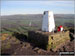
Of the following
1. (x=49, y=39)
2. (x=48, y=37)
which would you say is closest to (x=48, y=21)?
(x=48, y=37)

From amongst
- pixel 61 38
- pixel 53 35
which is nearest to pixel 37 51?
pixel 53 35

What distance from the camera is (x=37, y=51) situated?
1094cm

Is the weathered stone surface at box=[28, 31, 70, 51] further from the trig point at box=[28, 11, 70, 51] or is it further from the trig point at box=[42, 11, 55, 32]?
the trig point at box=[42, 11, 55, 32]

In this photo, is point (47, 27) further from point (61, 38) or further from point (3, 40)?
point (3, 40)

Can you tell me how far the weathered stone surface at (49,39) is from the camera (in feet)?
38.5

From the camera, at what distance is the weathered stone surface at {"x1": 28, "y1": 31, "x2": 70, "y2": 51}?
11.7 metres

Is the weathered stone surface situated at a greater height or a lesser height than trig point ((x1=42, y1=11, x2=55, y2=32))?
lesser

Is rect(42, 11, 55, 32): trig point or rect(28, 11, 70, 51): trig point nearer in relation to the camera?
rect(28, 11, 70, 51): trig point

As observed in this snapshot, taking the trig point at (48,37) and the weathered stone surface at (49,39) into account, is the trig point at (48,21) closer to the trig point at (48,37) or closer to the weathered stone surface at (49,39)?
the trig point at (48,37)

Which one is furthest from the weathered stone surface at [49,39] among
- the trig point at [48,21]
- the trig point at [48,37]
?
the trig point at [48,21]

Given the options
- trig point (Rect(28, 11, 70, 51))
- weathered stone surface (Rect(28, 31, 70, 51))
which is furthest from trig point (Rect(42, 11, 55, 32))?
weathered stone surface (Rect(28, 31, 70, 51))

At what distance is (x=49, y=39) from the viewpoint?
38.1ft

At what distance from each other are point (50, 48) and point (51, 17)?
3.30 meters

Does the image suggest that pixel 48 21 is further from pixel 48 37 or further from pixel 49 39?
pixel 49 39
